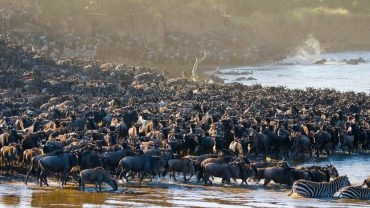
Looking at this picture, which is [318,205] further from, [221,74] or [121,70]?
[221,74]

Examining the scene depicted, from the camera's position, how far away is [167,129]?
1042 inches

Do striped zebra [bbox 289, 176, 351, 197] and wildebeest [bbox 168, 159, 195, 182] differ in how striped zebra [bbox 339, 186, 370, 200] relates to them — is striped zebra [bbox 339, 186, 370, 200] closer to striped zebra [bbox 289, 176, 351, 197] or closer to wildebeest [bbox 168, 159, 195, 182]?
striped zebra [bbox 289, 176, 351, 197]

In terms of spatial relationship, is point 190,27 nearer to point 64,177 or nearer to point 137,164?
point 137,164

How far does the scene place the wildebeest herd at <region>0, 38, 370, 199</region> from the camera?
21641 millimetres

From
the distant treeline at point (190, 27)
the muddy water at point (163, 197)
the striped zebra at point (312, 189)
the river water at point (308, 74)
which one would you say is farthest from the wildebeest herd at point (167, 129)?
the distant treeline at point (190, 27)

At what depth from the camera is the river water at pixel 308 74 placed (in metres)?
60.3

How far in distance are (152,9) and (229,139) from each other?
59585mm

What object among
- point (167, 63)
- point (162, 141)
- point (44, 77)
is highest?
point (167, 63)

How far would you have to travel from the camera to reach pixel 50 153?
69.4ft

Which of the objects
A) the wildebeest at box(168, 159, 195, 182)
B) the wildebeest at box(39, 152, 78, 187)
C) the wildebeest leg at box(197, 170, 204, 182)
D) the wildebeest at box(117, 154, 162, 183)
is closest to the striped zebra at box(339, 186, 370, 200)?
the wildebeest leg at box(197, 170, 204, 182)

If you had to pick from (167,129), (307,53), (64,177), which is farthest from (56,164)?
(307,53)

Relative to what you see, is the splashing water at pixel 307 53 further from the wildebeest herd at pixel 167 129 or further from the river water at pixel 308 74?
the wildebeest herd at pixel 167 129

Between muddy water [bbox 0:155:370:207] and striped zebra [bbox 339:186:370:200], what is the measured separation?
31 centimetres

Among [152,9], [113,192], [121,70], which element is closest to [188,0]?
[152,9]
